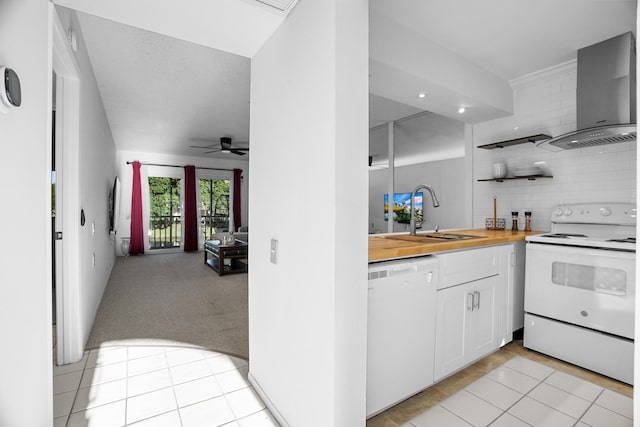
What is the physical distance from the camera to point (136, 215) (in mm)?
6988

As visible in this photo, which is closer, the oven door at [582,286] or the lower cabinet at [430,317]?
the lower cabinet at [430,317]

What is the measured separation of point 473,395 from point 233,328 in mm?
2014

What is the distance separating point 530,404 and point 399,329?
3.16 feet

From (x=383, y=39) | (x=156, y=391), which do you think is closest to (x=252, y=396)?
(x=156, y=391)

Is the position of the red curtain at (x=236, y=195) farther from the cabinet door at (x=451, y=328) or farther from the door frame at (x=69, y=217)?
the cabinet door at (x=451, y=328)

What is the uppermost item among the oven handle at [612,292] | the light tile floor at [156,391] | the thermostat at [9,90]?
the thermostat at [9,90]

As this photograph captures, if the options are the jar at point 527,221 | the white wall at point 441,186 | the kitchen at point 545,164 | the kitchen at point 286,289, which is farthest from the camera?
the white wall at point 441,186

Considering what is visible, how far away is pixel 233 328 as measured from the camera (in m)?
2.85

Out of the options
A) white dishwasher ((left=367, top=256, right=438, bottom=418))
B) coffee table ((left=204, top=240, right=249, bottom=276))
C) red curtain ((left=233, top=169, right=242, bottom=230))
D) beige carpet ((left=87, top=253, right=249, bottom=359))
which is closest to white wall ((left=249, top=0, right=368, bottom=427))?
white dishwasher ((left=367, top=256, right=438, bottom=418))

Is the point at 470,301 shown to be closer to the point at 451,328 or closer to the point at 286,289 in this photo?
the point at 451,328

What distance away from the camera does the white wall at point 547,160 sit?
8.02ft

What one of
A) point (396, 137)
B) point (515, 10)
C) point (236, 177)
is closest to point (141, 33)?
point (515, 10)

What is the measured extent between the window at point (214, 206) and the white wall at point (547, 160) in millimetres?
6550

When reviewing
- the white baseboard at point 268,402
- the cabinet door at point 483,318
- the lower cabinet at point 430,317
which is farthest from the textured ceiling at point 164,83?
the cabinet door at point 483,318
